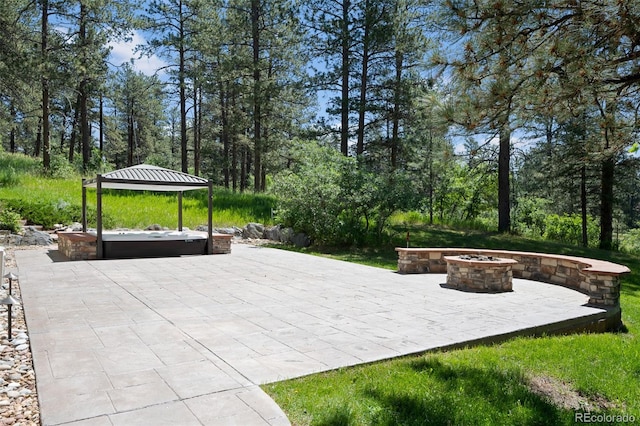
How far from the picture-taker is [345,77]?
16.3m

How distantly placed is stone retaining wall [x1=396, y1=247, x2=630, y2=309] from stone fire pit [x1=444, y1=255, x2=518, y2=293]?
3.07 ft

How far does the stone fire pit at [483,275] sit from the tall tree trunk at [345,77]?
Answer: 1075 centimetres

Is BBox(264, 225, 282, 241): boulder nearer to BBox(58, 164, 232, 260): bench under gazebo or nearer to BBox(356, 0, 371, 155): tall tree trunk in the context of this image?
BBox(58, 164, 232, 260): bench under gazebo

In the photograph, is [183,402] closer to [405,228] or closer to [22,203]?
[22,203]

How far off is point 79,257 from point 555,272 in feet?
28.2

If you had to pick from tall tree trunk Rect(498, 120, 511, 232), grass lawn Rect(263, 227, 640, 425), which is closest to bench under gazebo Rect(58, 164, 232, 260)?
grass lawn Rect(263, 227, 640, 425)

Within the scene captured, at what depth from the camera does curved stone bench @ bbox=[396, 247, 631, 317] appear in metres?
5.29

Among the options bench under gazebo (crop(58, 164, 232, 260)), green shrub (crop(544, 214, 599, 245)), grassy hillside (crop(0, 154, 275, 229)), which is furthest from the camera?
green shrub (crop(544, 214, 599, 245))

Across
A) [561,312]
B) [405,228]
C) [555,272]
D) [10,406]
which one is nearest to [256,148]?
[405,228]

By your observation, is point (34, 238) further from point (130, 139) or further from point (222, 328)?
point (130, 139)

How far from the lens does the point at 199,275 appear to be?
7.33 metres

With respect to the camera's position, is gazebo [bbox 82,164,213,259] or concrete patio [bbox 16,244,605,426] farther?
gazebo [bbox 82,164,213,259]

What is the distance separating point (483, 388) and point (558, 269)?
15.8ft

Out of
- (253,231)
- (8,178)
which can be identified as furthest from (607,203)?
(8,178)
